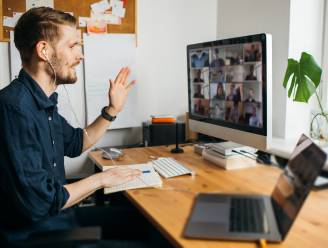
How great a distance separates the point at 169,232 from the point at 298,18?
5.31 feet

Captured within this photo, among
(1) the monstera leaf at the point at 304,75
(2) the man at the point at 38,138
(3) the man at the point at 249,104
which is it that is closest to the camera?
(2) the man at the point at 38,138

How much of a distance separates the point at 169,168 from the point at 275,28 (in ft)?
3.79

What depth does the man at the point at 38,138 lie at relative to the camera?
1.12m

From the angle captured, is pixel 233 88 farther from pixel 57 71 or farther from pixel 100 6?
pixel 100 6

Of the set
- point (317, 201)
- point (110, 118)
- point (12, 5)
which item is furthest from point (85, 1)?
point (317, 201)

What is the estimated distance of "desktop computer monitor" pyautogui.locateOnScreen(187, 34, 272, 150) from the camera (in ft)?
4.75

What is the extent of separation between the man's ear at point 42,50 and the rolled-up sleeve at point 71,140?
0.44m

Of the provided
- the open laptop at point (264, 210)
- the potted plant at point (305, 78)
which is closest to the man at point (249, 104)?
the open laptop at point (264, 210)

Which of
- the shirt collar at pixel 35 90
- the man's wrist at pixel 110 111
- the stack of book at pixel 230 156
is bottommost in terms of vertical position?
the stack of book at pixel 230 156

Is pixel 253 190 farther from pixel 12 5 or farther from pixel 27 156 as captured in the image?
pixel 12 5

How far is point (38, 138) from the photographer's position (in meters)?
1.23

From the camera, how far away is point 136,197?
1.31 metres

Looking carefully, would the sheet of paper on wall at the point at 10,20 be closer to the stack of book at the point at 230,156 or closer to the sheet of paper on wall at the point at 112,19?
the sheet of paper on wall at the point at 112,19

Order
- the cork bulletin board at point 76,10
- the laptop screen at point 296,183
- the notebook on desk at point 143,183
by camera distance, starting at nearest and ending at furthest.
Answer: the laptop screen at point 296,183 → the notebook on desk at point 143,183 → the cork bulletin board at point 76,10
